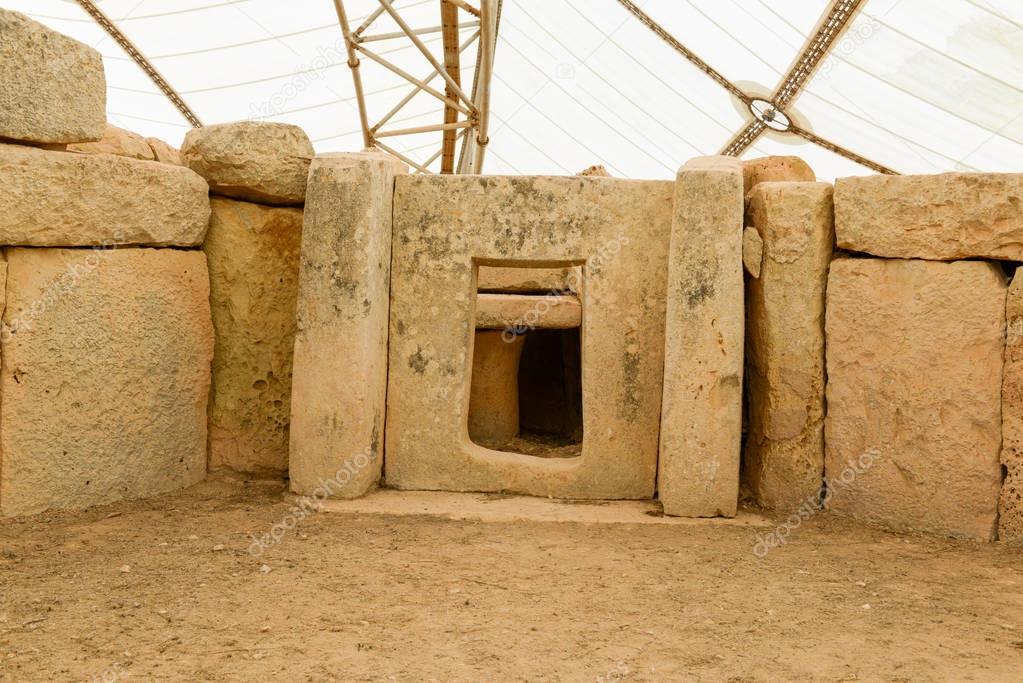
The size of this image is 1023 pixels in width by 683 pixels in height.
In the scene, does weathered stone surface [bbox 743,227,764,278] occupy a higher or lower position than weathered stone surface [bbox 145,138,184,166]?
lower

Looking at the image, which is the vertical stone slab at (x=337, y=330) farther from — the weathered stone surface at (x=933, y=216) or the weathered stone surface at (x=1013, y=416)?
the weathered stone surface at (x=1013, y=416)

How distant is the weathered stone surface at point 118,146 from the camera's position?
4.82 meters

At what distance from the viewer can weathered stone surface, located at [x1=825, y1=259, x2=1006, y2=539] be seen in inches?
173

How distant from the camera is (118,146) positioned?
501 centimetres

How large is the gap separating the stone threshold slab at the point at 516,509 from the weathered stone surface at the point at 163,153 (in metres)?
2.15

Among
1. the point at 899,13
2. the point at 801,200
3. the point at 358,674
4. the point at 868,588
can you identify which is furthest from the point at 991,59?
the point at 358,674

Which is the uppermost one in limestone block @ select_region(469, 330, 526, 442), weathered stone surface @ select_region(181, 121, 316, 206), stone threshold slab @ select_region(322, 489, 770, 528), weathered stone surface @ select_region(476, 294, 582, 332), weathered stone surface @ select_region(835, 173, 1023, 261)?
weathered stone surface @ select_region(181, 121, 316, 206)

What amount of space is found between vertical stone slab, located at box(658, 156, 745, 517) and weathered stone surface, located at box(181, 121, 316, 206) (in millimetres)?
2122

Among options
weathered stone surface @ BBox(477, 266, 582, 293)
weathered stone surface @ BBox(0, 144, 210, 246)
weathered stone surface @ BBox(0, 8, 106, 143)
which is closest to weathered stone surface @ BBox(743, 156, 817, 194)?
weathered stone surface @ BBox(477, 266, 582, 293)

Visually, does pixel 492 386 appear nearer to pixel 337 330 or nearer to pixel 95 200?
pixel 337 330

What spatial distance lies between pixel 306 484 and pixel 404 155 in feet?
30.2

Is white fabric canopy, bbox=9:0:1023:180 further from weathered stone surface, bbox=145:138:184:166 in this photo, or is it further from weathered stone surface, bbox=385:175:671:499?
weathered stone surface, bbox=145:138:184:166

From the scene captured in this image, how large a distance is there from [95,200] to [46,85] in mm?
557

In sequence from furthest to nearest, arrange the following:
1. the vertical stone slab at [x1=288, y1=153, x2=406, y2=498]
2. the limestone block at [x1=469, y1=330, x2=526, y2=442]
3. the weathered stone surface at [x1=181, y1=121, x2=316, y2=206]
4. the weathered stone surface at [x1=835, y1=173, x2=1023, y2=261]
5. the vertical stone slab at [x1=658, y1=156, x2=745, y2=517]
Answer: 1. the limestone block at [x1=469, y1=330, x2=526, y2=442]
2. the weathered stone surface at [x1=181, y1=121, x2=316, y2=206]
3. the vertical stone slab at [x1=288, y1=153, x2=406, y2=498]
4. the vertical stone slab at [x1=658, y1=156, x2=745, y2=517]
5. the weathered stone surface at [x1=835, y1=173, x2=1023, y2=261]
